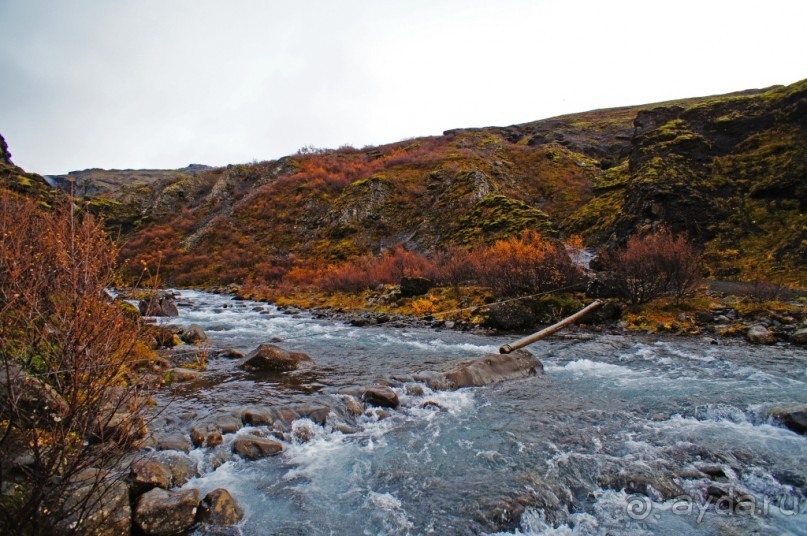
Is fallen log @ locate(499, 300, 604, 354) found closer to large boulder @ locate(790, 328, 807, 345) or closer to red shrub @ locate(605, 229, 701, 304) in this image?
red shrub @ locate(605, 229, 701, 304)

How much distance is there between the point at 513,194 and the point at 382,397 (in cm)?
3152

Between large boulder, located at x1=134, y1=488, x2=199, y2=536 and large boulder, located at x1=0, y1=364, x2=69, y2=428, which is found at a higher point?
large boulder, located at x1=0, y1=364, x2=69, y2=428

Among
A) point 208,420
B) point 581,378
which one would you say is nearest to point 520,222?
point 581,378

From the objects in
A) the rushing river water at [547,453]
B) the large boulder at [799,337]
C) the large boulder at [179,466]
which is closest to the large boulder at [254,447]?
the rushing river water at [547,453]

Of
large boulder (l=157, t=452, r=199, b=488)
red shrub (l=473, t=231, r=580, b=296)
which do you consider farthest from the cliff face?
red shrub (l=473, t=231, r=580, b=296)

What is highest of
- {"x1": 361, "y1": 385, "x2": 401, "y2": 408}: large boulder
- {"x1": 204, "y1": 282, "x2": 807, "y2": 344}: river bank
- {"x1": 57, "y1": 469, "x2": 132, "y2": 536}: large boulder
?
{"x1": 57, "y1": 469, "x2": 132, "y2": 536}: large boulder

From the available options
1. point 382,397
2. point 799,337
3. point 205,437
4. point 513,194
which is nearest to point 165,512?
point 205,437

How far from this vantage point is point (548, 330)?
11555 mm

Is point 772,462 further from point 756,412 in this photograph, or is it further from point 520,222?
point 520,222

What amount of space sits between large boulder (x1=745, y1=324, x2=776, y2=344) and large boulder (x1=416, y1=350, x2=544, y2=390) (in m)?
5.41

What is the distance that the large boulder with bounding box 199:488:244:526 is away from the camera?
4284mm

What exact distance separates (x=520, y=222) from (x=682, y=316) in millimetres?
14656

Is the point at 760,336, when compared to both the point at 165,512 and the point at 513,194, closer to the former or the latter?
the point at 165,512

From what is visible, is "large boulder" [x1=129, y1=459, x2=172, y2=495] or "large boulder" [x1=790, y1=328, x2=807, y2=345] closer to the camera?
"large boulder" [x1=129, y1=459, x2=172, y2=495]
